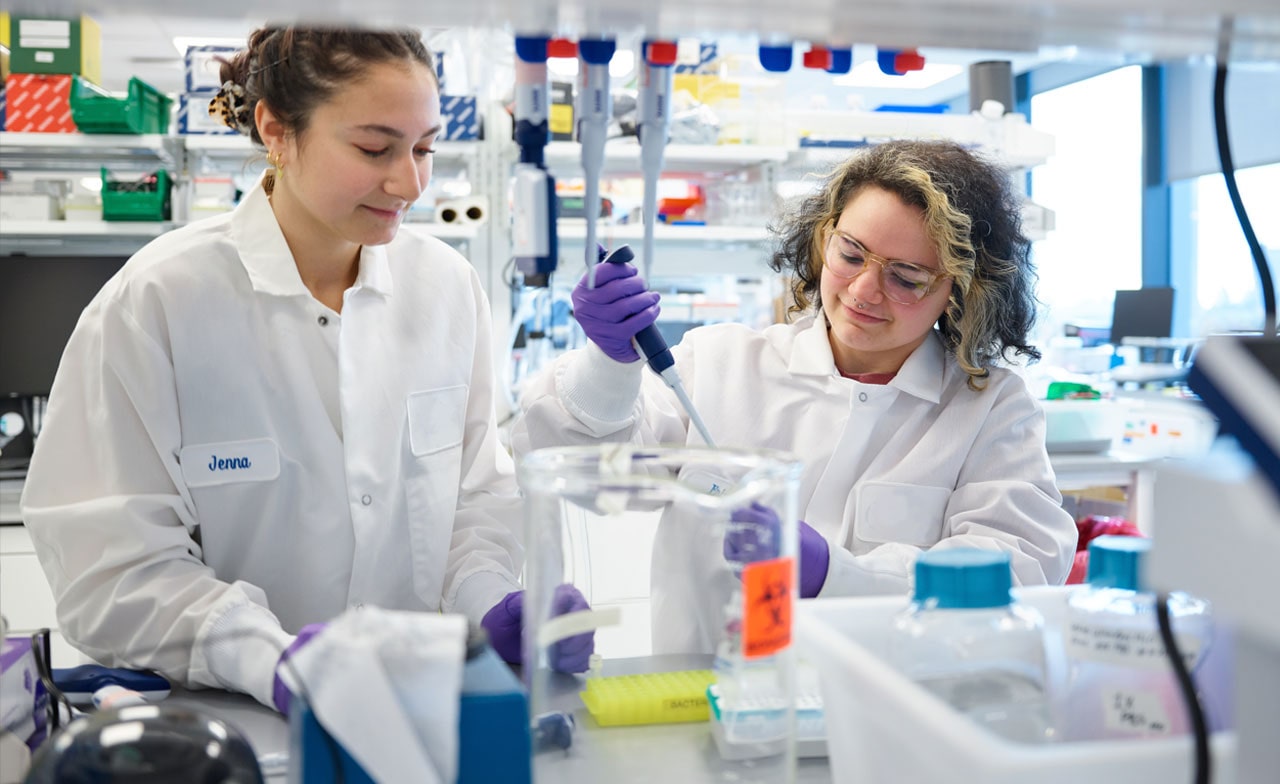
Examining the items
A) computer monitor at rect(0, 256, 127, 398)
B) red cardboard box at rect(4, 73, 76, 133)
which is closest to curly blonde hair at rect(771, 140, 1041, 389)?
computer monitor at rect(0, 256, 127, 398)

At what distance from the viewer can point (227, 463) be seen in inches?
54.7

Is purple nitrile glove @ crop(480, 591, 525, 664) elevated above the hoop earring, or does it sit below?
below

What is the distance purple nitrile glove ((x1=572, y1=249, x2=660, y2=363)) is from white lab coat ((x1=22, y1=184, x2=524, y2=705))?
36 centimetres

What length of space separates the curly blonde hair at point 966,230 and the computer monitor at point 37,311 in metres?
2.57

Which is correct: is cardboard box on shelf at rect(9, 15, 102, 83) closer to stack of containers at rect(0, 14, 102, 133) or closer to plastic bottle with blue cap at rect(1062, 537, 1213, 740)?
stack of containers at rect(0, 14, 102, 133)

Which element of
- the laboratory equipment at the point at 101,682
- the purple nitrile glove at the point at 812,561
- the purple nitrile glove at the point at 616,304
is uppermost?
the purple nitrile glove at the point at 616,304

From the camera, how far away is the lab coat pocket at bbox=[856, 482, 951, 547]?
1.42 metres

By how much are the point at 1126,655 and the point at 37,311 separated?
3383 mm

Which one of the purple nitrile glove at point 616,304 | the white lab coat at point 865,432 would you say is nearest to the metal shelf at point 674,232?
the white lab coat at point 865,432

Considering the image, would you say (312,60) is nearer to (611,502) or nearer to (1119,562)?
(611,502)

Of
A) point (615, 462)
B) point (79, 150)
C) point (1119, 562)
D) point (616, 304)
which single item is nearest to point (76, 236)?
point (79, 150)

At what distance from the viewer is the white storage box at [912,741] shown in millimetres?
481

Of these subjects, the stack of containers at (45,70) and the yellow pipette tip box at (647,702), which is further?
the stack of containers at (45,70)

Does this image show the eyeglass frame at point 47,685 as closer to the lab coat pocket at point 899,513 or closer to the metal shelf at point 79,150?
the lab coat pocket at point 899,513
